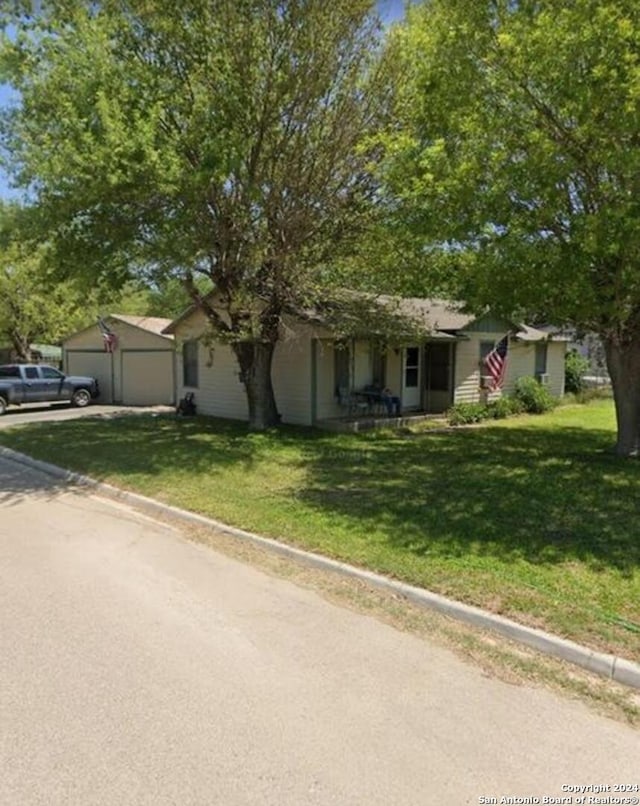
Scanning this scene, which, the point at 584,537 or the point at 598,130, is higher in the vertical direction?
the point at 598,130

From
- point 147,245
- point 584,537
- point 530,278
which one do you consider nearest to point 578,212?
point 530,278

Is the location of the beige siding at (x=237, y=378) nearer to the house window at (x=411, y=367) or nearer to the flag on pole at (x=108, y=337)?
the house window at (x=411, y=367)

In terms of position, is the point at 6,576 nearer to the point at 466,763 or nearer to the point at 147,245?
the point at 466,763

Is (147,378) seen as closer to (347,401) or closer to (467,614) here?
(347,401)

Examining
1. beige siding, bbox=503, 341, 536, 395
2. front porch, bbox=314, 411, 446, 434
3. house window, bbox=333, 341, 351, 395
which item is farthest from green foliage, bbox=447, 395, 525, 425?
house window, bbox=333, 341, 351, 395

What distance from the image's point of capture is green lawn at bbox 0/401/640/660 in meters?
5.33

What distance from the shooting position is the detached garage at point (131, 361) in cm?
2528

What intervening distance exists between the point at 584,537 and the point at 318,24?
10231mm

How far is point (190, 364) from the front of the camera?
68.9ft

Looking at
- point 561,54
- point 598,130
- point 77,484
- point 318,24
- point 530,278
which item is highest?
point 318,24

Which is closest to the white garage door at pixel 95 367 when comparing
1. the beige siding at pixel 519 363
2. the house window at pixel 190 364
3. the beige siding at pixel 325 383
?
the house window at pixel 190 364

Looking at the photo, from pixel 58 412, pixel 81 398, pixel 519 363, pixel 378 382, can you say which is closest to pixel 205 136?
pixel 378 382

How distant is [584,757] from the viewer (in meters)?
3.28

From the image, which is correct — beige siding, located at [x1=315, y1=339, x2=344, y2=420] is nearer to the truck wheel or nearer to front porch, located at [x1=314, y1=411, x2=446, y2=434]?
front porch, located at [x1=314, y1=411, x2=446, y2=434]
